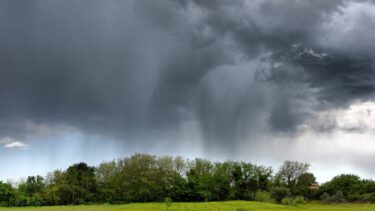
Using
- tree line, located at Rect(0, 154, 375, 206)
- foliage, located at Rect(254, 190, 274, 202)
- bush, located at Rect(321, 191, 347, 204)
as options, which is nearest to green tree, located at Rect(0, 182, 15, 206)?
tree line, located at Rect(0, 154, 375, 206)

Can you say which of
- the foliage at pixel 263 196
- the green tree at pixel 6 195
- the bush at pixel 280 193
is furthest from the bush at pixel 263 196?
the green tree at pixel 6 195

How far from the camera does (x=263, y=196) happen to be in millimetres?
134250

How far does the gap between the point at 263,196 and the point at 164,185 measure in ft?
112

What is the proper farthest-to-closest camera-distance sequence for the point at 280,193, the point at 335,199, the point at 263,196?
the point at 280,193 < the point at 263,196 < the point at 335,199

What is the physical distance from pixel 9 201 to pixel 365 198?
115962mm

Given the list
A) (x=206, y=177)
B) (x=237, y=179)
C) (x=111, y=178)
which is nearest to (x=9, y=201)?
(x=111, y=178)

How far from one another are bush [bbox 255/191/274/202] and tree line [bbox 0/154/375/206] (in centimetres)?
32

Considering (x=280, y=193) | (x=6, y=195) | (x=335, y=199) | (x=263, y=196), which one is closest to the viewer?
(x=335, y=199)

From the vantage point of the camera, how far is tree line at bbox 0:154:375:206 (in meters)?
142

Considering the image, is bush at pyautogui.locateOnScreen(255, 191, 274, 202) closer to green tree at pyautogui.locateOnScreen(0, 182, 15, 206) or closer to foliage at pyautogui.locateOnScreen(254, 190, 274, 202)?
foliage at pyautogui.locateOnScreen(254, 190, 274, 202)

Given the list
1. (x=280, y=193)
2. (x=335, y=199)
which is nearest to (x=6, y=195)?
(x=280, y=193)

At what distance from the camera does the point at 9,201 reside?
144000 mm

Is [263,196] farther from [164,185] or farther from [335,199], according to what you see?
[164,185]

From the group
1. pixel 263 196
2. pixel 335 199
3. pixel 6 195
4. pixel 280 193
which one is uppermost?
pixel 280 193
